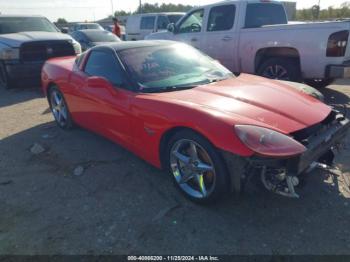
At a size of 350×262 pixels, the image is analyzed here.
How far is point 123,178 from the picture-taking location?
3555mm

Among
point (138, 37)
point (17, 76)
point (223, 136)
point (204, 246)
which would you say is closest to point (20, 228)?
point (204, 246)

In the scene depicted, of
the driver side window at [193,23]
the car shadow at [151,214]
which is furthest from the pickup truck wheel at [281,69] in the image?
the car shadow at [151,214]

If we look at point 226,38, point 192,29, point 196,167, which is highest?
point 192,29

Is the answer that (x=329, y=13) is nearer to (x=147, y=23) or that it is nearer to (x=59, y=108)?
(x=147, y=23)

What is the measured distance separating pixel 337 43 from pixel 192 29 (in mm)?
3651

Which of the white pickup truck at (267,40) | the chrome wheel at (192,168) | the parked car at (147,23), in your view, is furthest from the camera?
the parked car at (147,23)

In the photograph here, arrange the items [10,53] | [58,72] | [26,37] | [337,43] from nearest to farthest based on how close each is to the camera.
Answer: [58,72]
[337,43]
[10,53]
[26,37]

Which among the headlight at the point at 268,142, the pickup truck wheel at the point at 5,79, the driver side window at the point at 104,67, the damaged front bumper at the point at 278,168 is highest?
the driver side window at the point at 104,67

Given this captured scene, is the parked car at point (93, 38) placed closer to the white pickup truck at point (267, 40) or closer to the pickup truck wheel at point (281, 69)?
the white pickup truck at point (267, 40)

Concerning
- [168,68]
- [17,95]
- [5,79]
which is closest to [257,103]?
[168,68]

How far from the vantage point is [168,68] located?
372 cm

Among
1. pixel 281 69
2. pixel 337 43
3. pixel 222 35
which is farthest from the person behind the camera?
pixel 222 35

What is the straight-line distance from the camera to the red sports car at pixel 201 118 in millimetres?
2498

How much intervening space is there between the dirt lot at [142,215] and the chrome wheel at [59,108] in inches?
46.1
